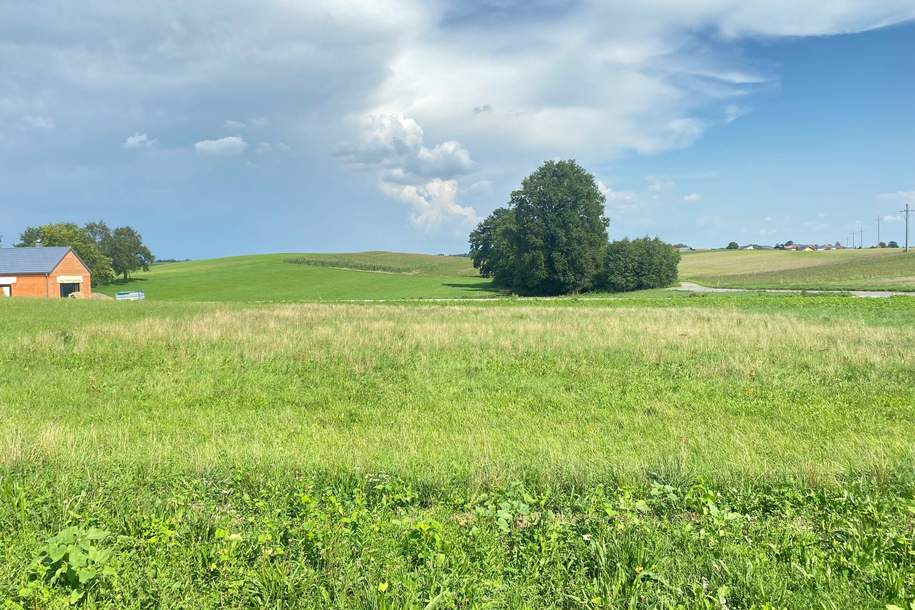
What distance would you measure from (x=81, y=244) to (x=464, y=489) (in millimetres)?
97664

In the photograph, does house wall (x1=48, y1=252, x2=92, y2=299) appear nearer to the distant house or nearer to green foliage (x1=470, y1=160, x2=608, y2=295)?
the distant house

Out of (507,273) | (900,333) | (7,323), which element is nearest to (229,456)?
(900,333)

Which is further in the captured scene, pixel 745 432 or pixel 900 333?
pixel 900 333

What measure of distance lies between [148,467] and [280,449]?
147 cm

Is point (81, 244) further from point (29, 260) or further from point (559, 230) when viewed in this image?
point (559, 230)

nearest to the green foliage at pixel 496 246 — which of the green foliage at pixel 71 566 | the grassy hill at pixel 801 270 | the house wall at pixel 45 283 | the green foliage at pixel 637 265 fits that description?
the green foliage at pixel 637 265

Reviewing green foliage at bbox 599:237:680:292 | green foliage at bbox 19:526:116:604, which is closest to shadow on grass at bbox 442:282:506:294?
green foliage at bbox 599:237:680:292

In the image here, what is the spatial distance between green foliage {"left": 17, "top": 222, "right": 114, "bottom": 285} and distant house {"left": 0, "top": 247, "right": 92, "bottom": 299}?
56.4 ft

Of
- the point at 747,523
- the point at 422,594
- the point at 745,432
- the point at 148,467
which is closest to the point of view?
the point at 422,594

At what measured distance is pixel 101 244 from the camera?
88562mm

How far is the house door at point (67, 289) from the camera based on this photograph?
64.6 metres

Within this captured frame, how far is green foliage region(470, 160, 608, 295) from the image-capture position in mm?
64250

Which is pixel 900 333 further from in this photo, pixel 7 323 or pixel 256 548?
pixel 7 323

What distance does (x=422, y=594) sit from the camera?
12.8 feet
